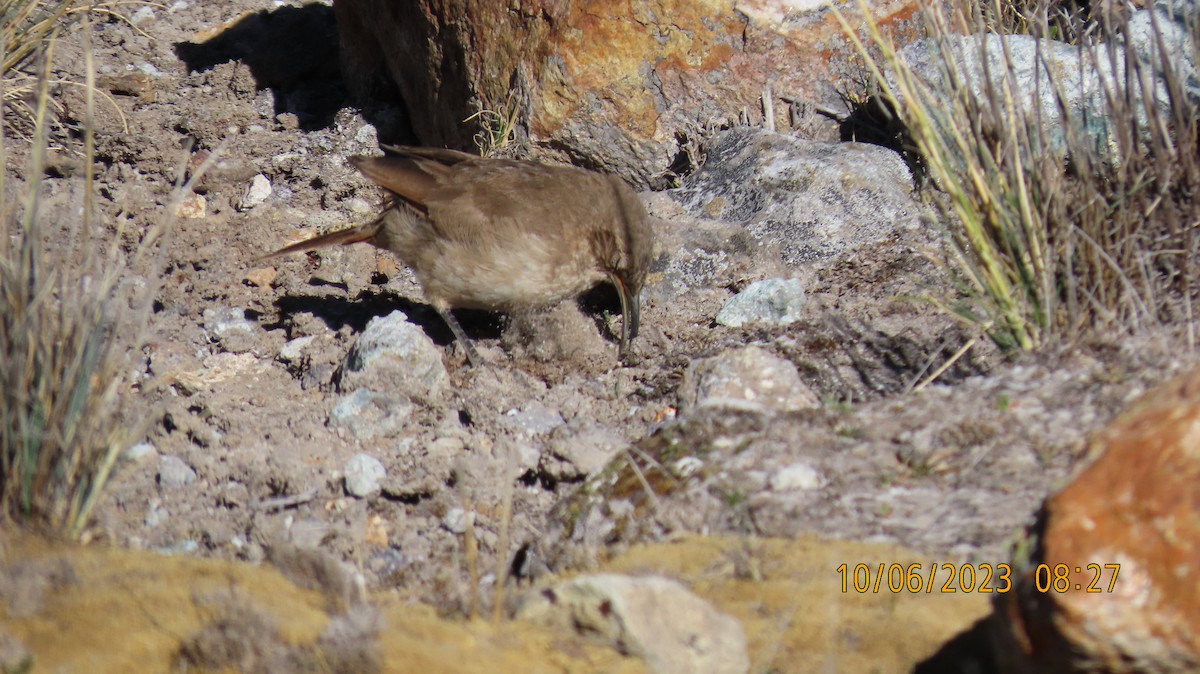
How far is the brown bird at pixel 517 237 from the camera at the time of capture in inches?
199

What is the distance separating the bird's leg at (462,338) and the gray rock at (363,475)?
2.88 ft

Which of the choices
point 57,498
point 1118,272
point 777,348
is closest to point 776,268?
point 777,348

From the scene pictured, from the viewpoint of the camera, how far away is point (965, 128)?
3.70 m

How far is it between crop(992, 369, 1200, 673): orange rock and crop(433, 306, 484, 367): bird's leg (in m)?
3.15

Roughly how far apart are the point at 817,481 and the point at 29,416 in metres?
2.12

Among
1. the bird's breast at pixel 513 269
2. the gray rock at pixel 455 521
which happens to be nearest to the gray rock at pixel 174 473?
the gray rock at pixel 455 521

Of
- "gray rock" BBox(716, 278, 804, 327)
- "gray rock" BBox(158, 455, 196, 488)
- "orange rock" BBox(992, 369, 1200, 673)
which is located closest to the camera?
"orange rock" BBox(992, 369, 1200, 673)

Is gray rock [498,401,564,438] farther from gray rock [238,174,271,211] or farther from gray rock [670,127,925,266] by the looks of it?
gray rock [238,174,271,211]

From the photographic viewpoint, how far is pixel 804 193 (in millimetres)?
5672

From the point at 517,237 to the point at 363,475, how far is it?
134 cm

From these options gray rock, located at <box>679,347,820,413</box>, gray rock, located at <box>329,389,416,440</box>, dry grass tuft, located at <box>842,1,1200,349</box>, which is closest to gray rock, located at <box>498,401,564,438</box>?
gray rock, located at <box>329,389,416,440</box>

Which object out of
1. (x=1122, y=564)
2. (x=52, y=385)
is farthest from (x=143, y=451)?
(x=1122, y=564)

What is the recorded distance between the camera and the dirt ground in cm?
327

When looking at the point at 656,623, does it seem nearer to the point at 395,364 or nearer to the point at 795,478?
the point at 795,478
